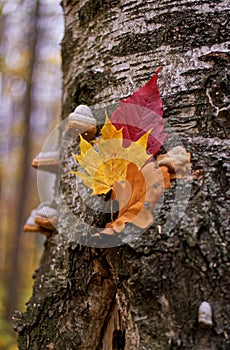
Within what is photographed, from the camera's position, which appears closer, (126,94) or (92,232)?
(92,232)

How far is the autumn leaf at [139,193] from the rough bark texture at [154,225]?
30 mm

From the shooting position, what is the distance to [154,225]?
825 millimetres

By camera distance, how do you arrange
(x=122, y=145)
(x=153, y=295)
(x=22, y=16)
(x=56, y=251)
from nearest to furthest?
(x=153, y=295)
(x=122, y=145)
(x=56, y=251)
(x=22, y=16)

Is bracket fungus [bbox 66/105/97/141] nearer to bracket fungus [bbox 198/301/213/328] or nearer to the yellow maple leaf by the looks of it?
the yellow maple leaf

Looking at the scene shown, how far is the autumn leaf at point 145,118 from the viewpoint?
89 cm

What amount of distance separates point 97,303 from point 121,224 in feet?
0.85

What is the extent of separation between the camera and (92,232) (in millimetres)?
941

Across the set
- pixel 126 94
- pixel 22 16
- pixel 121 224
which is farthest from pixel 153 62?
pixel 22 16

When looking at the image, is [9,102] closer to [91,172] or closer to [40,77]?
[40,77]

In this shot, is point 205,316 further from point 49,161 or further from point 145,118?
point 49,161

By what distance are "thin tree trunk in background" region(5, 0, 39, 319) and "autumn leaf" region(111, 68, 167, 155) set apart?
246 inches

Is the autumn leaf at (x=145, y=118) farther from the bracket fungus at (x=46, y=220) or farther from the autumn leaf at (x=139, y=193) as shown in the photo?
the bracket fungus at (x=46, y=220)

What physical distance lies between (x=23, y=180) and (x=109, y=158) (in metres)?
6.81

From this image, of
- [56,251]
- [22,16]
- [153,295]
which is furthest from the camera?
[22,16]
